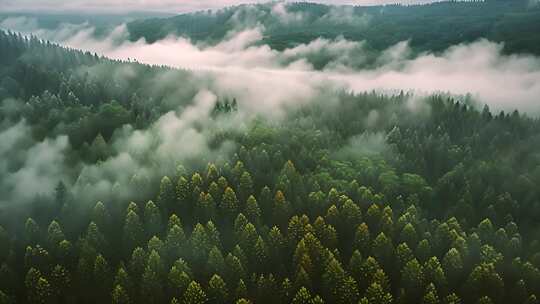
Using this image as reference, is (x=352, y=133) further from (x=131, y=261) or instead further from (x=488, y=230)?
(x=131, y=261)

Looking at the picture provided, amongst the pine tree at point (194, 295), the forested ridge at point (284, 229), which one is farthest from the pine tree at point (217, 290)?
the pine tree at point (194, 295)

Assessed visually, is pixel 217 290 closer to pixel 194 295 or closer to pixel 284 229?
pixel 194 295

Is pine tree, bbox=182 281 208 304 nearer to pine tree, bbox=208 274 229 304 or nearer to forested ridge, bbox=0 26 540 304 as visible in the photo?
forested ridge, bbox=0 26 540 304

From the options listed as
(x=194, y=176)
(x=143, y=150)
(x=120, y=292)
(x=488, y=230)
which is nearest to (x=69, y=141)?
(x=143, y=150)

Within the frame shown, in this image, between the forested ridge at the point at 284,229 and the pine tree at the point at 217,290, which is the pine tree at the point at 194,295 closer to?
the forested ridge at the point at 284,229

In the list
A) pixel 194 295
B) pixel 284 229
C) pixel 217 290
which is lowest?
pixel 284 229

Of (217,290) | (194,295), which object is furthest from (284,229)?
(194,295)

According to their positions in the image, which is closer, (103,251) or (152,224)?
(103,251)

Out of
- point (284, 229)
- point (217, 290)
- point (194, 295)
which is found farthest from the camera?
point (284, 229)

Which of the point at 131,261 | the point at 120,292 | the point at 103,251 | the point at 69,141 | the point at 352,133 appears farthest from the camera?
the point at 352,133
